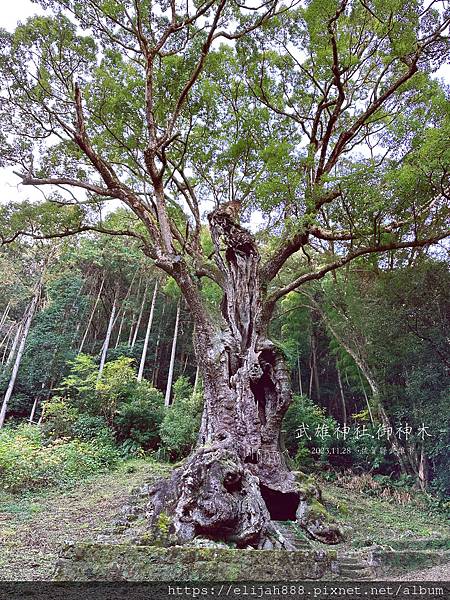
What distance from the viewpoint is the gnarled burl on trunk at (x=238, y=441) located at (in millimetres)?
4195

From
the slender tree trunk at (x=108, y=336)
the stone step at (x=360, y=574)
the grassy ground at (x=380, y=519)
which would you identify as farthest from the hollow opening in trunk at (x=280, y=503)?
the slender tree trunk at (x=108, y=336)

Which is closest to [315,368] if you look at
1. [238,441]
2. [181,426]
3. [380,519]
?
[181,426]

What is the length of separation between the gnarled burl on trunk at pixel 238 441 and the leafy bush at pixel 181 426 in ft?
13.1

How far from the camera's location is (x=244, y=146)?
834cm

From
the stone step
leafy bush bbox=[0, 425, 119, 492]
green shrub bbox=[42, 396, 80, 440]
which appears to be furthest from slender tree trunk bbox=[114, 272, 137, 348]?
the stone step

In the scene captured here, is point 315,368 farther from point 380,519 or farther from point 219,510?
point 219,510

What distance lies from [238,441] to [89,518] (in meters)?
2.26

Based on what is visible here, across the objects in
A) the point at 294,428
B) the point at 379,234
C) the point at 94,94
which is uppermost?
the point at 94,94

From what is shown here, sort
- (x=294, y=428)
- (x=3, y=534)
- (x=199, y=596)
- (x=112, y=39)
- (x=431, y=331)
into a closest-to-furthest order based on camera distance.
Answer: (x=199, y=596) < (x=3, y=534) < (x=112, y=39) < (x=431, y=331) < (x=294, y=428)

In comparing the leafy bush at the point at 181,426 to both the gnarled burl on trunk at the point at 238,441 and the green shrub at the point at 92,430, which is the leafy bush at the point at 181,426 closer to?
the green shrub at the point at 92,430

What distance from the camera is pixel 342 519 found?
6.64 m

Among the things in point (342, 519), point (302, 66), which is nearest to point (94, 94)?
point (302, 66)

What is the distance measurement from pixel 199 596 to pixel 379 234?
5397 millimetres

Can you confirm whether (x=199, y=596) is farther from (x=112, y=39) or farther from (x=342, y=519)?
(x=112, y=39)
